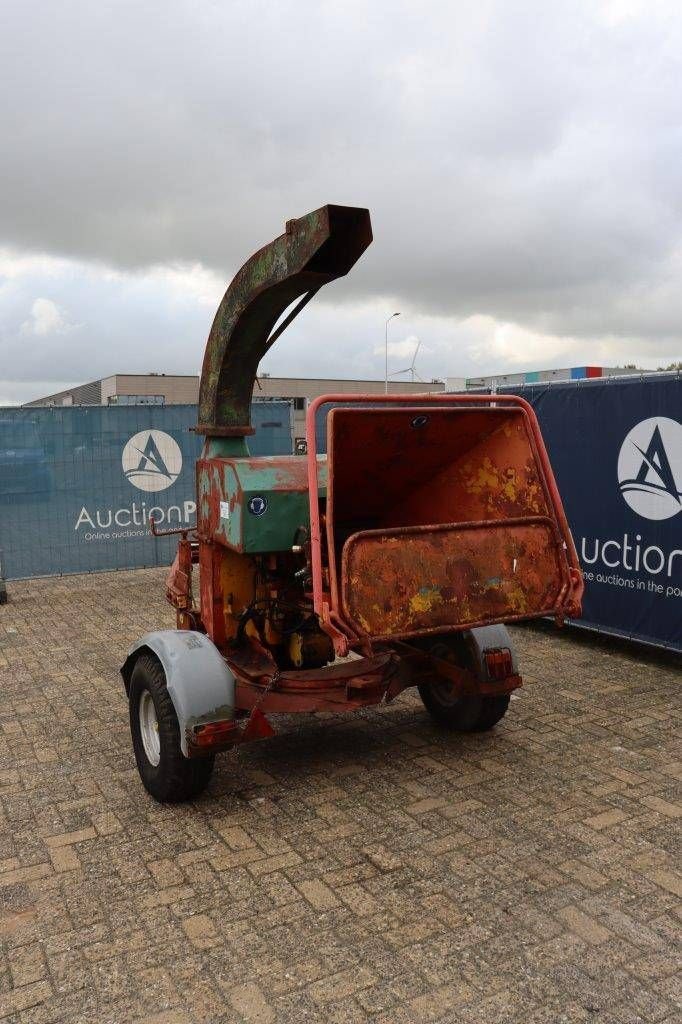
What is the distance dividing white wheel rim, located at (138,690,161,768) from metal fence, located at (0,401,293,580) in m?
6.76

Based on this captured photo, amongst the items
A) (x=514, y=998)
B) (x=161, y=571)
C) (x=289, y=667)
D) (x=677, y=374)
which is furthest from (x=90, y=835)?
(x=161, y=571)

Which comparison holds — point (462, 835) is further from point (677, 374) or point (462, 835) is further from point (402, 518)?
point (677, 374)

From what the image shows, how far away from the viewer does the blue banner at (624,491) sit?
6648 millimetres

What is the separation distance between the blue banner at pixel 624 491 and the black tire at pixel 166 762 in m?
4.35

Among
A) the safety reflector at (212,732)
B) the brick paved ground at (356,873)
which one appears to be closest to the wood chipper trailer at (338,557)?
the safety reflector at (212,732)

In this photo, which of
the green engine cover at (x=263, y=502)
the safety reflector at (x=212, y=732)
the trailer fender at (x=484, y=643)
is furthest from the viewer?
the trailer fender at (x=484, y=643)

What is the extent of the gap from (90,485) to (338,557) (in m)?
6.87

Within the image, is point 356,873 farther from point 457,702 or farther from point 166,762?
point 457,702

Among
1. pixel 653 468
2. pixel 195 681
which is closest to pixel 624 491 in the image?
pixel 653 468

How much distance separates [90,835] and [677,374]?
18.1 feet

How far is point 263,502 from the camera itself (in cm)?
425

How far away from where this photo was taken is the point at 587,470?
7.38 metres

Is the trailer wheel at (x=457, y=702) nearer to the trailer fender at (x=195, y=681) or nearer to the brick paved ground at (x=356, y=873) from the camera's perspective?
the brick paved ground at (x=356, y=873)

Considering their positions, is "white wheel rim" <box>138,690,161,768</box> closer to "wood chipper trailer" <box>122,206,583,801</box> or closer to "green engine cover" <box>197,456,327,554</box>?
"wood chipper trailer" <box>122,206,583,801</box>
